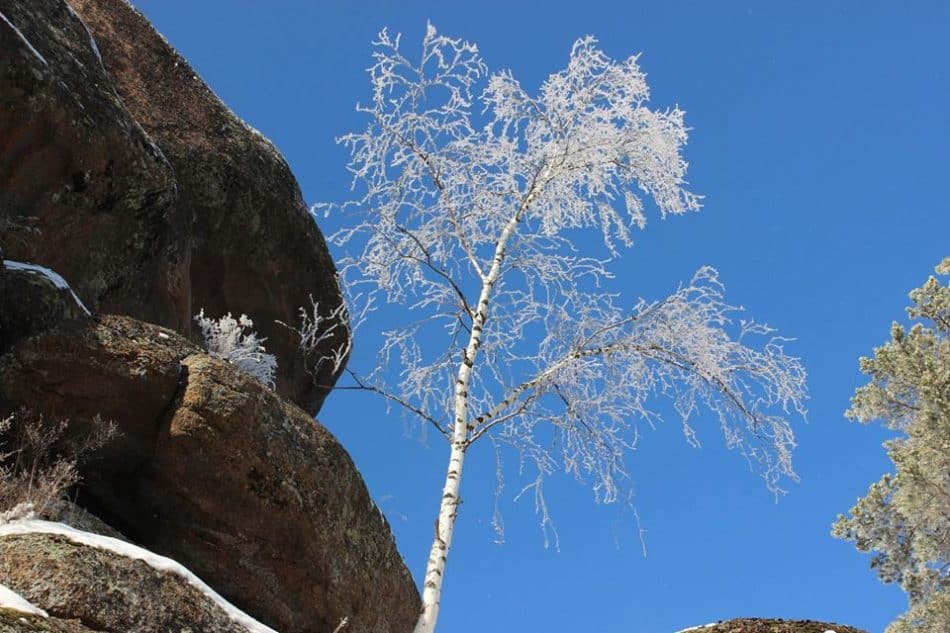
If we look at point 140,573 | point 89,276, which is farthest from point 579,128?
point 140,573

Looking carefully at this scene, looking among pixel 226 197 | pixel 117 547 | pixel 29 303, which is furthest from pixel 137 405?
pixel 226 197

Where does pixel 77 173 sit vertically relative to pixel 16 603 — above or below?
above

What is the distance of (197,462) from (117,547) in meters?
1.78

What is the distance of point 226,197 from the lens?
12.3 m

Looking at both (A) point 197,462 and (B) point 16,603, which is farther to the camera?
(A) point 197,462

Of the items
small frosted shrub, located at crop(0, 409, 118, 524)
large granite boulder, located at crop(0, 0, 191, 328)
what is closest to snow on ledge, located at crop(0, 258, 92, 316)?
large granite boulder, located at crop(0, 0, 191, 328)

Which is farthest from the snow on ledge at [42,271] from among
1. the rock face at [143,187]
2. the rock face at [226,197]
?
the rock face at [226,197]

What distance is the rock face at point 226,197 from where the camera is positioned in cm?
1177

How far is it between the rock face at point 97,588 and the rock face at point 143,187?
3720 millimetres

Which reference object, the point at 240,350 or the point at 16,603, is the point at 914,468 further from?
the point at 16,603

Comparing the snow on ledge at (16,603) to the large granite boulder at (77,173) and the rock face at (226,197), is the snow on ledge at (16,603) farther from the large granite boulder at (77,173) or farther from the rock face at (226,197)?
the rock face at (226,197)

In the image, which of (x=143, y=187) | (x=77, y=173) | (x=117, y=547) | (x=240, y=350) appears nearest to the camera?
(x=117, y=547)

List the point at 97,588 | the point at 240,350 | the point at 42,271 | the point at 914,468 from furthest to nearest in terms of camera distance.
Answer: the point at 914,468, the point at 240,350, the point at 42,271, the point at 97,588

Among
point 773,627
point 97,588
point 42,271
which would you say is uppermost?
point 42,271
